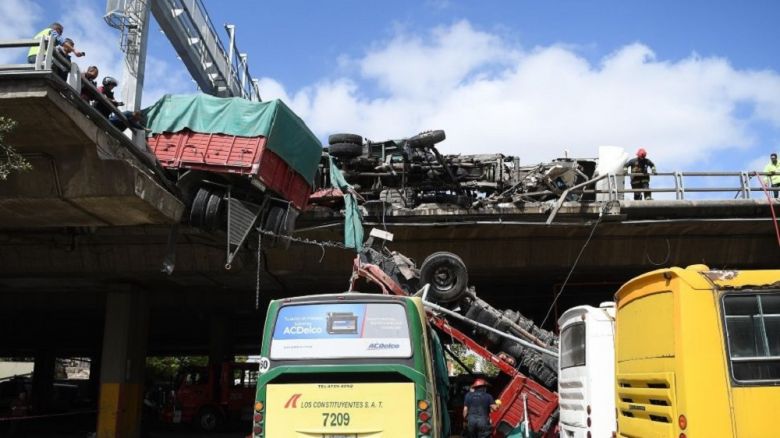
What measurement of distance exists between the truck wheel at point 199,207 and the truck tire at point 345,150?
3.99 m

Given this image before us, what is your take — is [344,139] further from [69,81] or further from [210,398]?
[210,398]

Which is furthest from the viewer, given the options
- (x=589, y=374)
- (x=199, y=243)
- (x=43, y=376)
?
(x=43, y=376)

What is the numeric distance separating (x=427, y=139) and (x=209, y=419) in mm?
14363

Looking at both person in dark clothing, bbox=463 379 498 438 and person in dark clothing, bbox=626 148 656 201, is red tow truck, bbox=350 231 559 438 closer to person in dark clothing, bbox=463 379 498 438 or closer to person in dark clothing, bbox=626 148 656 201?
person in dark clothing, bbox=463 379 498 438

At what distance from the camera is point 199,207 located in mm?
13367

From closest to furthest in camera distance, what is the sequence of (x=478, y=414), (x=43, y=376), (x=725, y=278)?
1. (x=725, y=278)
2. (x=478, y=414)
3. (x=43, y=376)

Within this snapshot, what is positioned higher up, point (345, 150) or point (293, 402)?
point (345, 150)

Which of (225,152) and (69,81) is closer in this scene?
(69,81)

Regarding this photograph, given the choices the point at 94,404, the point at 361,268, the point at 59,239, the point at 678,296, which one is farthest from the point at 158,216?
the point at 94,404

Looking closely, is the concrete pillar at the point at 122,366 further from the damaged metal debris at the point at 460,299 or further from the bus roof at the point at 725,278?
the bus roof at the point at 725,278

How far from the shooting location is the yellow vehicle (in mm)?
5605

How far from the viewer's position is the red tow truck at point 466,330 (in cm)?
1166

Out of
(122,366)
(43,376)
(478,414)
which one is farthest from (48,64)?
(43,376)

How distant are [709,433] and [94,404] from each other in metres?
38.5
